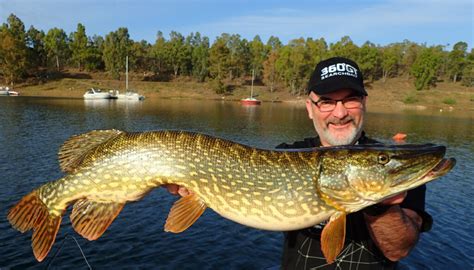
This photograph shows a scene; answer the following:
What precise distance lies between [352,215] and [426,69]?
69259 millimetres

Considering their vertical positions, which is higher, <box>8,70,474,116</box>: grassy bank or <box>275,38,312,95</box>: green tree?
Answer: <box>275,38,312,95</box>: green tree

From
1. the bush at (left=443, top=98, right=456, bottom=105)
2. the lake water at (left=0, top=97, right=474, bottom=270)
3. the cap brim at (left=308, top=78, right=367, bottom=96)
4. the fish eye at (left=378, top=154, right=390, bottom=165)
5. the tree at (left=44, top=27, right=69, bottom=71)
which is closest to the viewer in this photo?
the fish eye at (left=378, top=154, right=390, bottom=165)

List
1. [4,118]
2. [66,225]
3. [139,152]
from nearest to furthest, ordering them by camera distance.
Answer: [139,152]
[66,225]
[4,118]

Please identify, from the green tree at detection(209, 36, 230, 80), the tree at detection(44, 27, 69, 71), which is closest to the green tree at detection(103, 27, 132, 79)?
the tree at detection(44, 27, 69, 71)

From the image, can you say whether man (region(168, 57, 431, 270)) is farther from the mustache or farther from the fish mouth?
the fish mouth

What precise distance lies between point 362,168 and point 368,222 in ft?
1.15

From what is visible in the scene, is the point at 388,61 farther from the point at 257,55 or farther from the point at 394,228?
the point at 394,228

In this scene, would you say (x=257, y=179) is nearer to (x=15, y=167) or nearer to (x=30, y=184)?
(x=30, y=184)

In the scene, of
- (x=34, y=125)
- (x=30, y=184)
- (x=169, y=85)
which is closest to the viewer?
(x=30, y=184)

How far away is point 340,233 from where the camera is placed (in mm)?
2209

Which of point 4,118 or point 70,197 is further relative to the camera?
point 4,118

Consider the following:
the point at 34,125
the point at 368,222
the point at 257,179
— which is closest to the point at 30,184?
the point at 257,179

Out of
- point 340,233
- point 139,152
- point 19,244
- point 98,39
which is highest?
point 98,39

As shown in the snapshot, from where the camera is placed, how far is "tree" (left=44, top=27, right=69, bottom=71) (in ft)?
189
